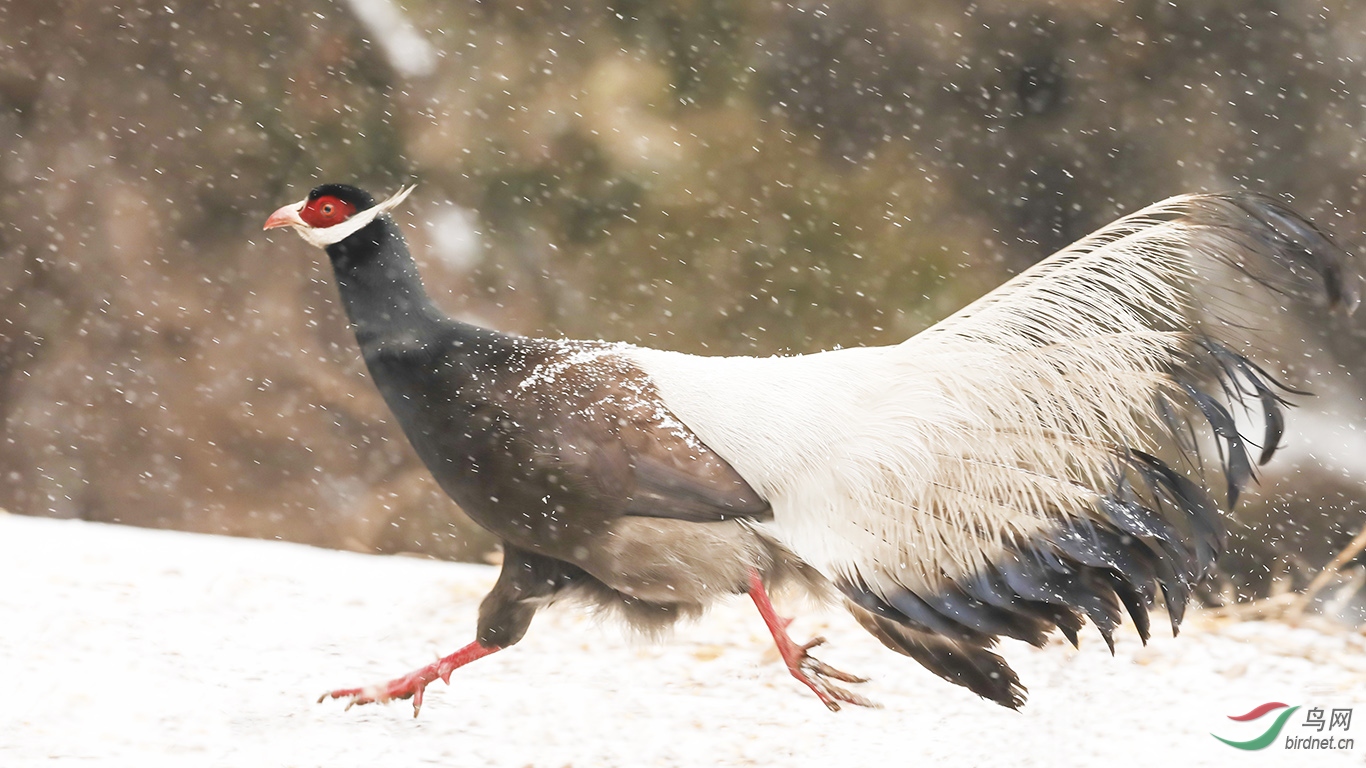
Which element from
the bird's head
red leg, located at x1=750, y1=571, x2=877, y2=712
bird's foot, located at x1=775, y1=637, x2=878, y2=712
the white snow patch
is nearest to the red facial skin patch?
the bird's head

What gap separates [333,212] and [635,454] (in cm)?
68

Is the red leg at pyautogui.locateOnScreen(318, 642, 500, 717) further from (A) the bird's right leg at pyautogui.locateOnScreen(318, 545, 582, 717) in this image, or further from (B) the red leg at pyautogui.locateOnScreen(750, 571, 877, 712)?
(B) the red leg at pyautogui.locateOnScreen(750, 571, 877, 712)

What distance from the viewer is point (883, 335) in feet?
12.3

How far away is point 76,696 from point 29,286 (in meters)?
2.92

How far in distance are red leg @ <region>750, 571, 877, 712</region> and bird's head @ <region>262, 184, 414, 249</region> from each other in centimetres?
90

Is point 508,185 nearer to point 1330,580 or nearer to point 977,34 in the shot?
point 977,34

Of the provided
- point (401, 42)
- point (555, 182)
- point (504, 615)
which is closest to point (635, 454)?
point (504, 615)

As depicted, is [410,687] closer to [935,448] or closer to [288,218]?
[288,218]

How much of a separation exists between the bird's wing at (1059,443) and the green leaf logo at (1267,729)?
350 millimetres

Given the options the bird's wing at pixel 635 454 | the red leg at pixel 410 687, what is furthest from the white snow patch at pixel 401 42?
the red leg at pixel 410 687

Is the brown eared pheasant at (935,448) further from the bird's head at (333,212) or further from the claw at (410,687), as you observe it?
the claw at (410,687)

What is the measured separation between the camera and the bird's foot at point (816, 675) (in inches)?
70.7

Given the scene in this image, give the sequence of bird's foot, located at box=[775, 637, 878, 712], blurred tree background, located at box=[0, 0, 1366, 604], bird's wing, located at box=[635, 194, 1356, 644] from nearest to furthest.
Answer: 1. bird's wing, located at box=[635, 194, 1356, 644]
2. bird's foot, located at box=[775, 637, 878, 712]
3. blurred tree background, located at box=[0, 0, 1366, 604]

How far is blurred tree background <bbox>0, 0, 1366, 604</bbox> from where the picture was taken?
11.5ft
